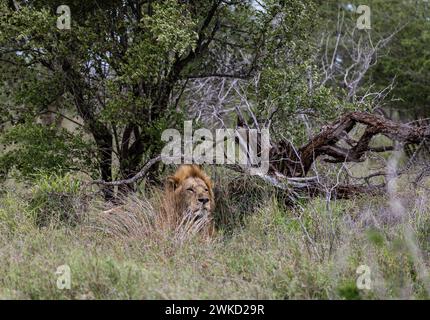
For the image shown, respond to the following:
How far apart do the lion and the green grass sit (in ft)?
1.07

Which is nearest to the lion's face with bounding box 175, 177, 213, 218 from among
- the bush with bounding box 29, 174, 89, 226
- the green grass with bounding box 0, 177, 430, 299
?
the green grass with bounding box 0, 177, 430, 299

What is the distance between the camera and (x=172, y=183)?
29.2 ft

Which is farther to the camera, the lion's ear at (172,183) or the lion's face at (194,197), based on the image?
the lion's ear at (172,183)

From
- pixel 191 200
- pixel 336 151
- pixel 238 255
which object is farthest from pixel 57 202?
pixel 336 151

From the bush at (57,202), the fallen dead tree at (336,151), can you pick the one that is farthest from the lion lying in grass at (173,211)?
the fallen dead tree at (336,151)

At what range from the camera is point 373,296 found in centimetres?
597

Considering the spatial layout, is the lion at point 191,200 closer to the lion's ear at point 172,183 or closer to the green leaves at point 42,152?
the lion's ear at point 172,183

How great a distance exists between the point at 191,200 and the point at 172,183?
38 centimetres

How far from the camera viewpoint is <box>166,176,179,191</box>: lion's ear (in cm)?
889

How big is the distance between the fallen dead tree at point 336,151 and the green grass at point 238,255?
0.25 metres

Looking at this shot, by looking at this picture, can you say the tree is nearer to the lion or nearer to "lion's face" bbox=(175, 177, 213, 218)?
the lion

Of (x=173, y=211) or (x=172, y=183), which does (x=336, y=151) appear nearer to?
(x=172, y=183)

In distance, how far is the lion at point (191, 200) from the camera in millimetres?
8445

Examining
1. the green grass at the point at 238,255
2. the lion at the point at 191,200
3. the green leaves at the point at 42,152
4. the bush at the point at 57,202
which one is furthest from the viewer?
the green leaves at the point at 42,152
